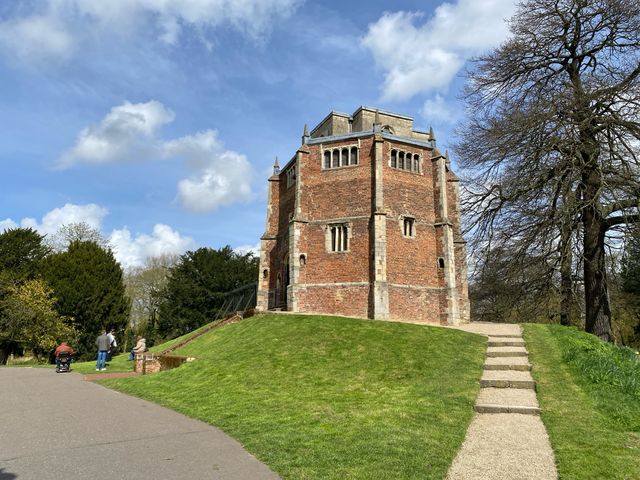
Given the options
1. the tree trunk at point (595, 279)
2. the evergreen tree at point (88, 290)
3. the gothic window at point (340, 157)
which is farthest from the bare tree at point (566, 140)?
the evergreen tree at point (88, 290)

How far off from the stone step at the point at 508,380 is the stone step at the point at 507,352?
2.17 metres

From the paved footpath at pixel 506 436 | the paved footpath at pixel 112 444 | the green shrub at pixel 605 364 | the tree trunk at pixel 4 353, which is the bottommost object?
the tree trunk at pixel 4 353

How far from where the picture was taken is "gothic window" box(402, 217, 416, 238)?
83.4 ft

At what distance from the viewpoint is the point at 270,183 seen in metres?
30.9

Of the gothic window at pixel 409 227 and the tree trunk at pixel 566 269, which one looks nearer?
the tree trunk at pixel 566 269

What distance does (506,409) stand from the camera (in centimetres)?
812

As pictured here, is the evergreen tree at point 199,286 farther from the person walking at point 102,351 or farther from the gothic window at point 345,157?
the person walking at point 102,351

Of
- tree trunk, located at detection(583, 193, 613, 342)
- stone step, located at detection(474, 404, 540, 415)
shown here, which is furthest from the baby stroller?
tree trunk, located at detection(583, 193, 613, 342)

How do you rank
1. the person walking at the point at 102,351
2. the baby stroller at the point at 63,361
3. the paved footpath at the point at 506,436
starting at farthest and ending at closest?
the person walking at the point at 102,351 → the baby stroller at the point at 63,361 → the paved footpath at the point at 506,436

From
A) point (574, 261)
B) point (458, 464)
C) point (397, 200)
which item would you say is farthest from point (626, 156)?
point (458, 464)

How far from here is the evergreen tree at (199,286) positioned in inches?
1641

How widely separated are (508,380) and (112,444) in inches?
321

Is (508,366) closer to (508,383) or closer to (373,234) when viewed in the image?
(508,383)

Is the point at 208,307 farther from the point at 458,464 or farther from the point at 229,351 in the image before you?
the point at 458,464
